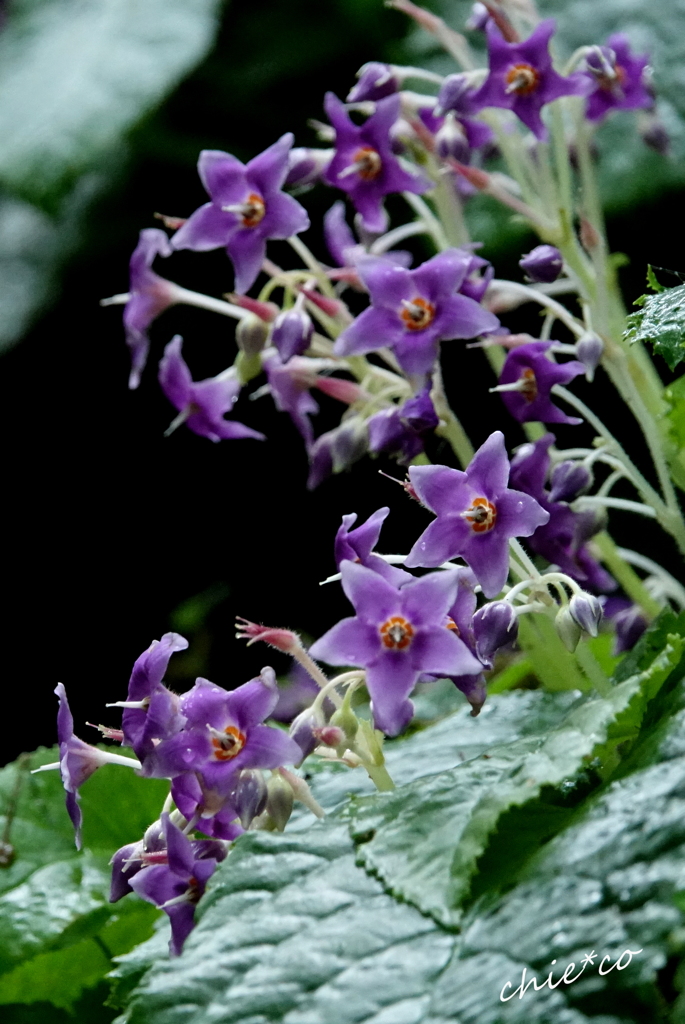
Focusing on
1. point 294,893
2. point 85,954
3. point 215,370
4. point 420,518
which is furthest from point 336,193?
point 294,893

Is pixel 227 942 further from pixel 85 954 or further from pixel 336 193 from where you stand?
pixel 336 193

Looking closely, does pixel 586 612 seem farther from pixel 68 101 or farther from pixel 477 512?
pixel 68 101

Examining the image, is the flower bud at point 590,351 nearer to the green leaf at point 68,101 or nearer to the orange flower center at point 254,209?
the orange flower center at point 254,209

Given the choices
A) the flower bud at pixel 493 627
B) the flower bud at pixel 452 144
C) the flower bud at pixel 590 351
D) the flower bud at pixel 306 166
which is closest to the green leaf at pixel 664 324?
the flower bud at pixel 590 351

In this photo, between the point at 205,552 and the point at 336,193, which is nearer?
the point at 336,193

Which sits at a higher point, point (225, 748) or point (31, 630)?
point (225, 748)

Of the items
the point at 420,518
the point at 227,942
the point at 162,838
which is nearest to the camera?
the point at 227,942

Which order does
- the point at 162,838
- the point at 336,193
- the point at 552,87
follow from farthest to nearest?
1. the point at 336,193
2. the point at 552,87
3. the point at 162,838
